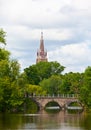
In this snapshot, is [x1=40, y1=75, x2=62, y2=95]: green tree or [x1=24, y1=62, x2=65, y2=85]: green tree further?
[x1=24, y1=62, x2=65, y2=85]: green tree

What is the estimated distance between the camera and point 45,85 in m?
150

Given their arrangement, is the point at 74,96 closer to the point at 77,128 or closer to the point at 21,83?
the point at 21,83

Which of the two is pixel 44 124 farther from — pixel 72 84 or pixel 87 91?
pixel 72 84

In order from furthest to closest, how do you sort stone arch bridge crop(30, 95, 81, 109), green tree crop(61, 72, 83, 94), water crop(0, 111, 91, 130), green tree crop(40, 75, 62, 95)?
green tree crop(40, 75, 62, 95), green tree crop(61, 72, 83, 94), stone arch bridge crop(30, 95, 81, 109), water crop(0, 111, 91, 130)

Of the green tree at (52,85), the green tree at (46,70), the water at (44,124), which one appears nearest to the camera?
the water at (44,124)

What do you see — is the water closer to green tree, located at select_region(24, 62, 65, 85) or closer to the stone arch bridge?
the stone arch bridge

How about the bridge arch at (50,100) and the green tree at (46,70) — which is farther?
the green tree at (46,70)

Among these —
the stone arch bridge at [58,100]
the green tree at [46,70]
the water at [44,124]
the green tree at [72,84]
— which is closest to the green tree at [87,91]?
the stone arch bridge at [58,100]

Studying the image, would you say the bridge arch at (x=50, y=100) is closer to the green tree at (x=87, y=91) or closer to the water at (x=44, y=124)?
the green tree at (x=87, y=91)

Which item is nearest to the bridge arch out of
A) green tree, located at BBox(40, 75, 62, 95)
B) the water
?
green tree, located at BBox(40, 75, 62, 95)

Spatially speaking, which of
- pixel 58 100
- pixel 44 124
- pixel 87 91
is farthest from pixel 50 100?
pixel 44 124

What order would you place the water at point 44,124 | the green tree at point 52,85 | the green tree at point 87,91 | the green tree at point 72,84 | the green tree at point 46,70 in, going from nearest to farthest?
the water at point 44,124, the green tree at point 87,91, the green tree at point 72,84, the green tree at point 52,85, the green tree at point 46,70

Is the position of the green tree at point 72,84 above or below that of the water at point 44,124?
above

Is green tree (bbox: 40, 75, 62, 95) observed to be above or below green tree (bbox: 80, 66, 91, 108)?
above
